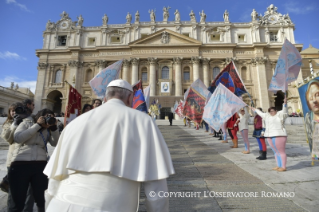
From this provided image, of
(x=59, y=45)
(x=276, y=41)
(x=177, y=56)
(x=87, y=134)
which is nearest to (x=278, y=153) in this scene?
(x=87, y=134)

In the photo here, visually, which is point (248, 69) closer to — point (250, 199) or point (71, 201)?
point (250, 199)

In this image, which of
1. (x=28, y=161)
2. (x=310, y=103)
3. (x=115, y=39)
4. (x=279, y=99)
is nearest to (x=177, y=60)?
(x=115, y=39)

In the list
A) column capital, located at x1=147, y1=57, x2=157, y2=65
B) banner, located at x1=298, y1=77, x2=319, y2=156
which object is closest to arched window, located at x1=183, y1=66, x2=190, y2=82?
column capital, located at x1=147, y1=57, x2=157, y2=65

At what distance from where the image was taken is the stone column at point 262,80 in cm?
2773

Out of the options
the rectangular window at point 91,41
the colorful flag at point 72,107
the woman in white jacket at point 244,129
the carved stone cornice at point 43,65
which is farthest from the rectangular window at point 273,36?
the carved stone cornice at point 43,65

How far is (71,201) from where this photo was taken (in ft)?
3.79

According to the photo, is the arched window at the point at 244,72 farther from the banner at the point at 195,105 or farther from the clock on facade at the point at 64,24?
the clock on facade at the point at 64,24

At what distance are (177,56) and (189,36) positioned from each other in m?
5.22

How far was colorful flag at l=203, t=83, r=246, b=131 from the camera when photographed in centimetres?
538

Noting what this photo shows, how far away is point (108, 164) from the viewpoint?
45.7 inches

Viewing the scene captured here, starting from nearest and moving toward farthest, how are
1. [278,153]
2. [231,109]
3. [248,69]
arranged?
[278,153] < [231,109] < [248,69]

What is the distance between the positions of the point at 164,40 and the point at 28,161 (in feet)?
100

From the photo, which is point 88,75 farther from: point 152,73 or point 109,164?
point 109,164

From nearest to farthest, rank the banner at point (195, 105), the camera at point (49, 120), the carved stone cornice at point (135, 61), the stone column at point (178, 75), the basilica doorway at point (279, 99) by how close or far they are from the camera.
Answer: the camera at point (49, 120)
the banner at point (195, 105)
the stone column at point (178, 75)
the carved stone cornice at point (135, 61)
the basilica doorway at point (279, 99)
